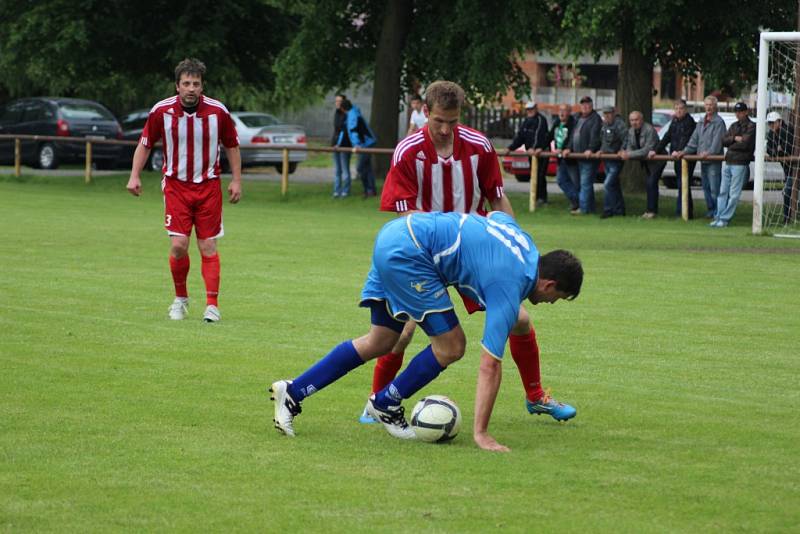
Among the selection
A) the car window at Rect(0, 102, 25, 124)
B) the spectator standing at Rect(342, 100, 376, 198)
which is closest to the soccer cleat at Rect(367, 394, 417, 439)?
the spectator standing at Rect(342, 100, 376, 198)

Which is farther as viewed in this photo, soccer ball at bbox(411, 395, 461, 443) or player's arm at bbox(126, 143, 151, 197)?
player's arm at bbox(126, 143, 151, 197)

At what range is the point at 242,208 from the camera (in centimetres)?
2614

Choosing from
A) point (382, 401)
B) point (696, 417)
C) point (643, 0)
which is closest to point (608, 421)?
point (696, 417)

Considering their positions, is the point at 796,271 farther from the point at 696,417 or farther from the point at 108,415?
the point at 108,415

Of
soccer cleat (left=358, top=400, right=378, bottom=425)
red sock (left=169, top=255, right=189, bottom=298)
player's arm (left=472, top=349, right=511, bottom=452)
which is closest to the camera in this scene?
player's arm (left=472, top=349, right=511, bottom=452)

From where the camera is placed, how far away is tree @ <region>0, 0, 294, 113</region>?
31641 millimetres

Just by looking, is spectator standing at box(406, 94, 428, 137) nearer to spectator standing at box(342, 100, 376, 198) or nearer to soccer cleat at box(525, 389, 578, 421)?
spectator standing at box(342, 100, 376, 198)

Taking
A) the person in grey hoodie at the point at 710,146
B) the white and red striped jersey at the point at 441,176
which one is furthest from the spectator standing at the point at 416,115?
the white and red striped jersey at the point at 441,176

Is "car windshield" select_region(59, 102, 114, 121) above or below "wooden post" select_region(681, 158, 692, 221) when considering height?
above

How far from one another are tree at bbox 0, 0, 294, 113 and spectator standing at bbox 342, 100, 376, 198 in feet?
16.4

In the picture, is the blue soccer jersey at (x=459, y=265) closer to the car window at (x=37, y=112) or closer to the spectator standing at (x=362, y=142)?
the spectator standing at (x=362, y=142)

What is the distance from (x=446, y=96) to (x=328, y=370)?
1.59m

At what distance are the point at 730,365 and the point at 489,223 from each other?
3603 mm

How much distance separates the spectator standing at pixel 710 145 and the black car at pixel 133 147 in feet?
51.2
